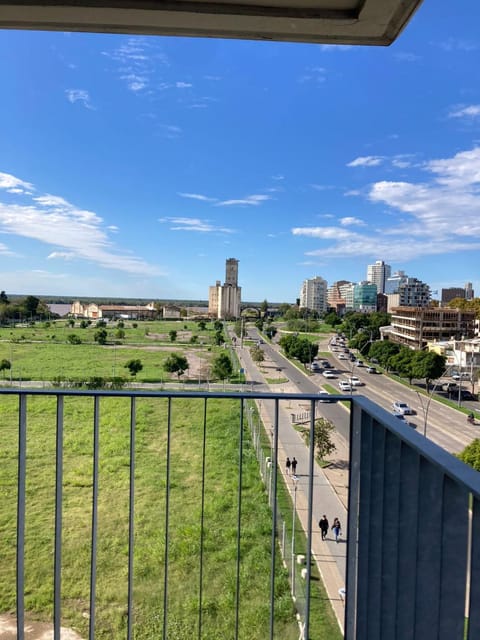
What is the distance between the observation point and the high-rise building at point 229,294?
64062mm

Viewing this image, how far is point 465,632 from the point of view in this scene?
615 millimetres

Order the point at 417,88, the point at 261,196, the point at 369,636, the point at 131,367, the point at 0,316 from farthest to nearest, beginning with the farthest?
1. the point at 261,196
2. the point at 0,316
3. the point at 417,88
4. the point at 131,367
5. the point at 369,636

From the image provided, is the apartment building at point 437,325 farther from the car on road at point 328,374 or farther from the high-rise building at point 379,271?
the high-rise building at point 379,271

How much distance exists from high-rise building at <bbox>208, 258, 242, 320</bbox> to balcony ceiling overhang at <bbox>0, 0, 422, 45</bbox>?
6206cm

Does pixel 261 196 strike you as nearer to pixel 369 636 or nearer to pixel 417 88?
pixel 417 88

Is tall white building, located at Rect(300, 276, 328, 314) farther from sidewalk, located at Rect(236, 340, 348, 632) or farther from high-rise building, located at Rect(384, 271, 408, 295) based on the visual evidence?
sidewalk, located at Rect(236, 340, 348, 632)

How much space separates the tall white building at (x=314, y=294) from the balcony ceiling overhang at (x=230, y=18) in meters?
85.6

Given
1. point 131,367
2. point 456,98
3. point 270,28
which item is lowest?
point 131,367

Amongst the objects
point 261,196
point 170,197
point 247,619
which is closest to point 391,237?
point 261,196

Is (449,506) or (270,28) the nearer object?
(449,506)

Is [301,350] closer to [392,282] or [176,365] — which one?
[176,365]

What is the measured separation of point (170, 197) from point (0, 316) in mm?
23949

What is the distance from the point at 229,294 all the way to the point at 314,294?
2866cm

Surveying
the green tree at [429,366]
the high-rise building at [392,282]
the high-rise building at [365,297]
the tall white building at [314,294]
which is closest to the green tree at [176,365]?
the green tree at [429,366]
